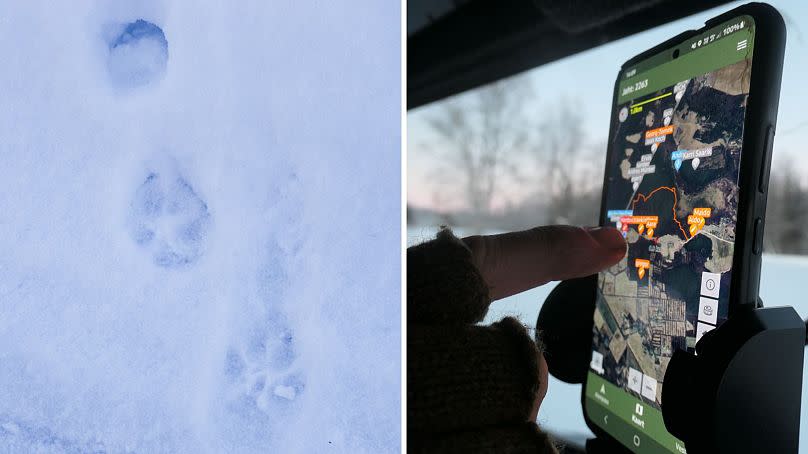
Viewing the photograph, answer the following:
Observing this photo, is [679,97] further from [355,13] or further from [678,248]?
[355,13]

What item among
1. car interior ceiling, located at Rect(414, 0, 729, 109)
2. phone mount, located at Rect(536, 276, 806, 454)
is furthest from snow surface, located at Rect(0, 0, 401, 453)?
car interior ceiling, located at Rect(414, 0, 729, 109)

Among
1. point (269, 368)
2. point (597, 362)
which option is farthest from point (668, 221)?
point (269, 368)

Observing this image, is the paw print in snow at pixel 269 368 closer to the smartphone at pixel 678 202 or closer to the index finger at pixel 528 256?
the index finger at pixel 528 256

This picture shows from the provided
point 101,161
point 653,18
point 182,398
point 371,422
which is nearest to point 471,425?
point 371,422

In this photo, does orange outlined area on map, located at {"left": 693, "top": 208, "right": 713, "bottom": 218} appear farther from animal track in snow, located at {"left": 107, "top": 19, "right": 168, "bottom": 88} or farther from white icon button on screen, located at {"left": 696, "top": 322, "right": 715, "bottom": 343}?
animal track in snow, located at {"left": 107, "top": 19, "right": 168, "bottom": 88}

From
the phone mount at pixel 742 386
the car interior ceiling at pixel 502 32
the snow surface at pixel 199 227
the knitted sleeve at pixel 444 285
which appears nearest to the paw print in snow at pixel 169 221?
the snow surface at pixel 199 227

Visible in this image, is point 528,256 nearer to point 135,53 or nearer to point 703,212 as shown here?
point 703,212
